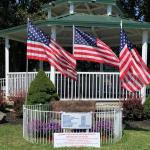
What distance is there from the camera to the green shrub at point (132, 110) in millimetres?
17797

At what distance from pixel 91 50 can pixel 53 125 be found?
110 inches

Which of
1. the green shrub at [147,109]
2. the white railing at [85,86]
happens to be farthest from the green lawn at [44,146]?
the white railing at [85,86]

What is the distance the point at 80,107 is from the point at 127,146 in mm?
1972

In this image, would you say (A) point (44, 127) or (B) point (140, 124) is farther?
(B) point (140, 124)

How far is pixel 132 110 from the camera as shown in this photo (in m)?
17.8

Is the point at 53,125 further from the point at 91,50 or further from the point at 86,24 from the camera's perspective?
the point at 86,24

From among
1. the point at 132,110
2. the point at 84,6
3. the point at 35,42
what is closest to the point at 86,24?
the point at 132,110

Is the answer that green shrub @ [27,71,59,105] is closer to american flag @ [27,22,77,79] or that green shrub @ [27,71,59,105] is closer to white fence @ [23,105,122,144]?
american flag @ [27,22,77,79]

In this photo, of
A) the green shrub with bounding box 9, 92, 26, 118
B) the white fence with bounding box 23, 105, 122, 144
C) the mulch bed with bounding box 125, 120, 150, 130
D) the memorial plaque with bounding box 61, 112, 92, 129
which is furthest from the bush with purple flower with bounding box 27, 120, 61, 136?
the green shrub with bounding box 9, 92, 26, 118

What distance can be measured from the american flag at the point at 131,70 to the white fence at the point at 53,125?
1.20 meters

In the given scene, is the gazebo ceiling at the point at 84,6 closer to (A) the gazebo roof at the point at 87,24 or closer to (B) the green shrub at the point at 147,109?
(A) the gazebo roof at the point at 87,24

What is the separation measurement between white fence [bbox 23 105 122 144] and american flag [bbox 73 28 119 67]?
1.73 m

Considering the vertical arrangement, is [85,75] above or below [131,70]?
below

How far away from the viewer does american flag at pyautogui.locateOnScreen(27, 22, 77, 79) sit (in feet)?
46.6
